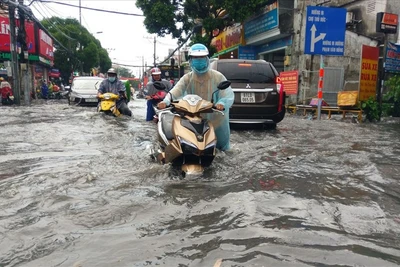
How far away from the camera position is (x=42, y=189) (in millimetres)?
3674

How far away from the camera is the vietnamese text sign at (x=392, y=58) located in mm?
12094

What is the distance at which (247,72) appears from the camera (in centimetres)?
790

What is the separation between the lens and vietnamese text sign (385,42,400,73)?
12.1 meters

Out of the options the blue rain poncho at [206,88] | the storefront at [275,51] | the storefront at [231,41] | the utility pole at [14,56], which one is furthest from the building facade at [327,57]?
the utility pole at [14,56]

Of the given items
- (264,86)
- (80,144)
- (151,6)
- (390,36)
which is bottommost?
(80,144)

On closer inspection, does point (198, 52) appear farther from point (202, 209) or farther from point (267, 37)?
point (267, 37)

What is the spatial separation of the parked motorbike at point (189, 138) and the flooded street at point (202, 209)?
0.66ft

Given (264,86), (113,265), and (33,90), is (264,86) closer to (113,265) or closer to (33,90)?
(113,265)

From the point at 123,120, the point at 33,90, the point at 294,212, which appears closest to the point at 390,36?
the point at 123,120

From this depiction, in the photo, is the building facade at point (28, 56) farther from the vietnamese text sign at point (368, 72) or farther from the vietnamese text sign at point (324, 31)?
the vietnamese text sign at point (368, 72)

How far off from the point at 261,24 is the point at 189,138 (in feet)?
56.1

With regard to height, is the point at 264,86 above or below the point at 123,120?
above

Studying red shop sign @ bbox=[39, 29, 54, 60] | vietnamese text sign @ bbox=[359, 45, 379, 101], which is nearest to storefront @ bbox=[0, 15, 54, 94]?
red shop sign @ bbox=[39, 29, 54, 60]

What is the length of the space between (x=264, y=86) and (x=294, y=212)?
5.04 meters
